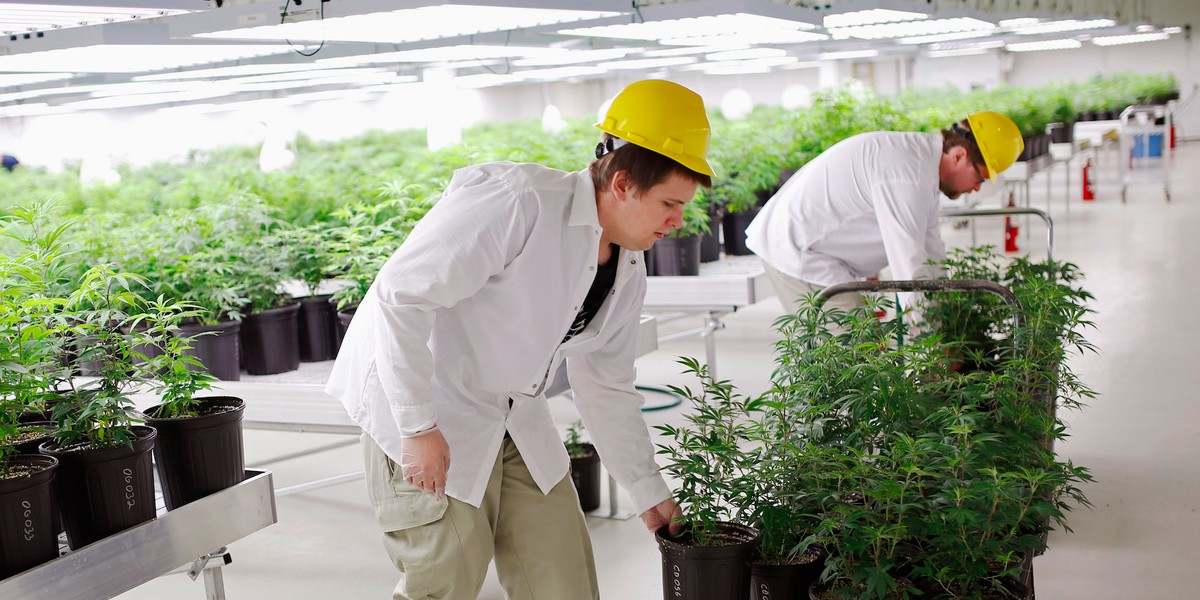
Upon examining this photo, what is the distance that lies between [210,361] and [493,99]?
23214 millimetres

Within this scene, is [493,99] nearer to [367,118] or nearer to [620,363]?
[367,118]

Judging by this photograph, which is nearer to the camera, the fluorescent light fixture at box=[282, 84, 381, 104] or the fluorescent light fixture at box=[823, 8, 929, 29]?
the fluorescent light fixture at box=[823, 8, 929, 29]

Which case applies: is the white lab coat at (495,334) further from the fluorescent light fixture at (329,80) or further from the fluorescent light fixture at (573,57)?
the fluorescent light fixture at (329,80)

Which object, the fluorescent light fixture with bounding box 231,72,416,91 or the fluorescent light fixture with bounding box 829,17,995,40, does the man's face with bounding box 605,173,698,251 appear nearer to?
the fluorescent light fixture with bounding box 829,17,995,40

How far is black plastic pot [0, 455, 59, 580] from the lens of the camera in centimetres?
204

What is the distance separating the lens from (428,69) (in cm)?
716

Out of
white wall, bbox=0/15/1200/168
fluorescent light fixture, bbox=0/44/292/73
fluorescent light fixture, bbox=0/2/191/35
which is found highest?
white wall, bbox=0/15/1200/168

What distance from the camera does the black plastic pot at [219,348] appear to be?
3.67 m

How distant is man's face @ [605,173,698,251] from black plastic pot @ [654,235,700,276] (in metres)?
3.10

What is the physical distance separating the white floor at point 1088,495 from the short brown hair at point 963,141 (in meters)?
1.36

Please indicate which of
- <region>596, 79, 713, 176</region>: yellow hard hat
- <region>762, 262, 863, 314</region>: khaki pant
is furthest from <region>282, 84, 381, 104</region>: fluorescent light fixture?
<region>596, 79, 713, 176</region>: yellow hard hat

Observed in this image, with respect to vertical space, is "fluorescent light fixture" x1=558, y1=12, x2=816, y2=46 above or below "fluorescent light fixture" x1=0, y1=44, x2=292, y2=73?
above

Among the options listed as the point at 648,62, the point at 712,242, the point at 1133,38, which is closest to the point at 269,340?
the point at 712,242

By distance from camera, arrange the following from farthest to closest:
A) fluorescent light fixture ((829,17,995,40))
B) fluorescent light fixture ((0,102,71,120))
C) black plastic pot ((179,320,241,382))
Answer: fluorescent light fixture ((829,17,995,40))
fluorescent light fixture ((0,102,71,120))
black plastic pot ((179,320,241,382))
